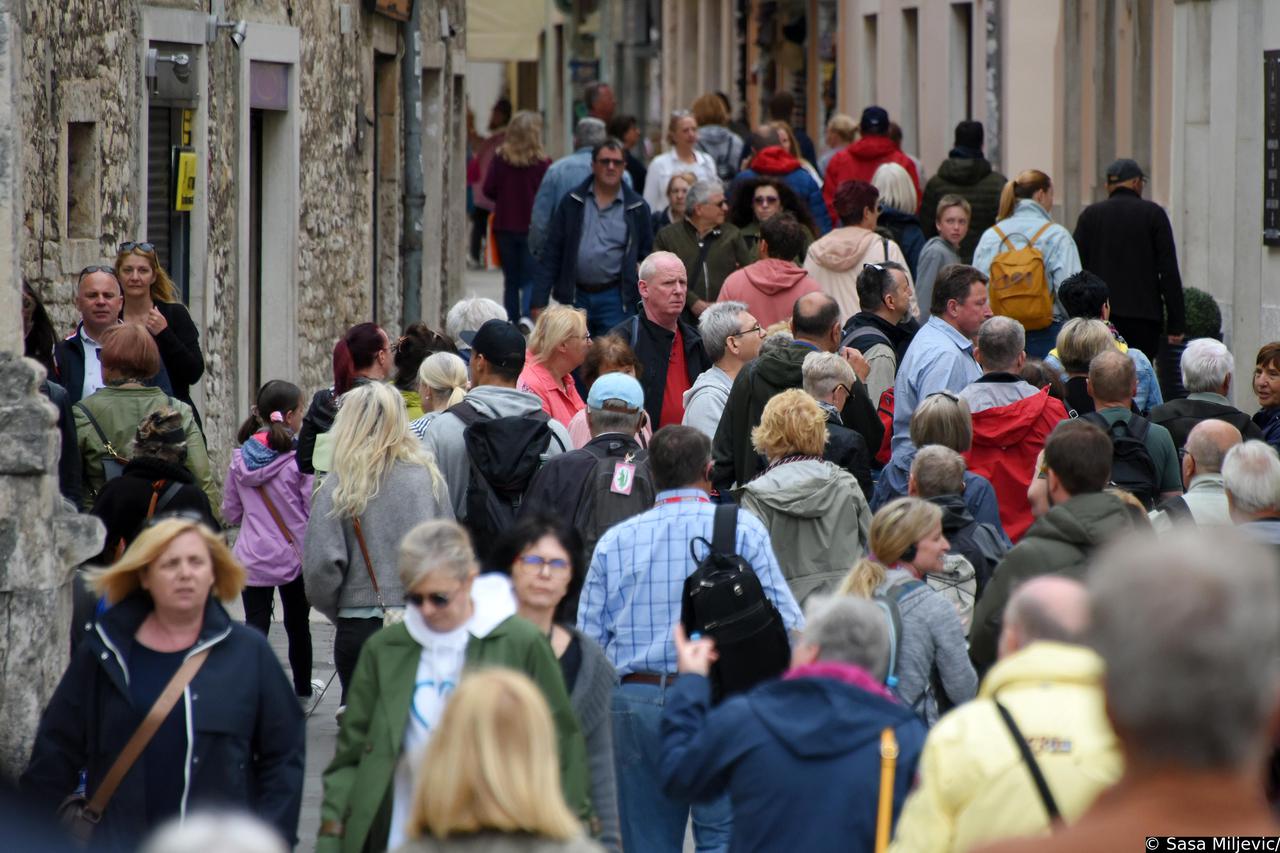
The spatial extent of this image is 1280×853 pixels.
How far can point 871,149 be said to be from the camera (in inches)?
690

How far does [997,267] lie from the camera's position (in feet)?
39.3

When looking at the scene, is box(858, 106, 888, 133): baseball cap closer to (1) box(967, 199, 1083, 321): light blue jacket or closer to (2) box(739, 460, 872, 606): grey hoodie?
(1) box(967, 199, 1083, 321): light blue jacket

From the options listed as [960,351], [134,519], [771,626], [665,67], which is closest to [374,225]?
[960,351]

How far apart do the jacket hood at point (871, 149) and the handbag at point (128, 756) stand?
13.0 metres

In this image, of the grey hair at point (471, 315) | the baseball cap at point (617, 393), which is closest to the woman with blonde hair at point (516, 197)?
the grey hair at point (471, 315)

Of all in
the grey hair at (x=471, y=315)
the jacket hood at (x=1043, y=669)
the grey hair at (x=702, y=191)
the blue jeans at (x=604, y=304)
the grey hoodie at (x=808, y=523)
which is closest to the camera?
the jacket hood at (x=1043, y=669)

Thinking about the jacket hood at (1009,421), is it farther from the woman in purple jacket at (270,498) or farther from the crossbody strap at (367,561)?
the woman in purple jacket at (270,498)

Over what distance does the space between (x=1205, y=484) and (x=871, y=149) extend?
10.5 m

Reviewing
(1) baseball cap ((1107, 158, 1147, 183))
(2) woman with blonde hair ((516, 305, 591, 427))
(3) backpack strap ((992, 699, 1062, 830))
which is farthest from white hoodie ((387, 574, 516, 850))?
(1) baseball cap ((1107, 158, 1147, 183))

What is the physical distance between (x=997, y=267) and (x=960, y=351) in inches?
117

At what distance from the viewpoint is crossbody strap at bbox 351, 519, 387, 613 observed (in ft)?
23.5

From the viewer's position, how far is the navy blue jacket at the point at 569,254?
45.2 ft

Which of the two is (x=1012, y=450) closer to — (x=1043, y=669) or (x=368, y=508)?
(x=368, y=508)

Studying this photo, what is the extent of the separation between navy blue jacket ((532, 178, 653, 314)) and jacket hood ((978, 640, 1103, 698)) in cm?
981
